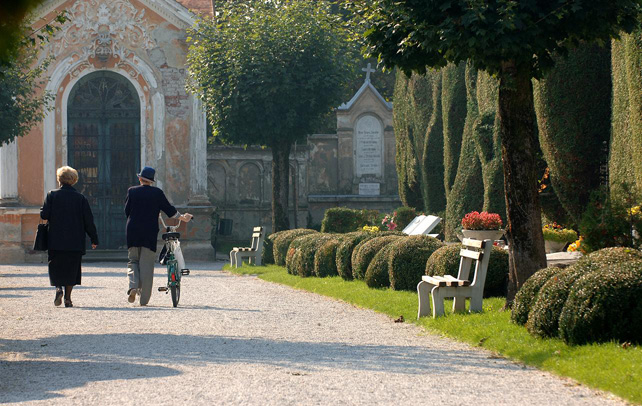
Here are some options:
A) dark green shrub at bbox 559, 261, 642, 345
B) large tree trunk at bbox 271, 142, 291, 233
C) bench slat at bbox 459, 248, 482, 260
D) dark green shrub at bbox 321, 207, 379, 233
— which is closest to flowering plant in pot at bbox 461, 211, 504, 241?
bench slat at bbox 459, 248, 482, 260

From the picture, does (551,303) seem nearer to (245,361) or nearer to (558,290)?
(558,290)

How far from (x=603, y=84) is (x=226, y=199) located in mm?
20865

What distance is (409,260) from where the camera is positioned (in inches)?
538

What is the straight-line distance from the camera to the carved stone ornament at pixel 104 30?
28594mm

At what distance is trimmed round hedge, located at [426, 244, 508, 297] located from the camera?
40.4ft

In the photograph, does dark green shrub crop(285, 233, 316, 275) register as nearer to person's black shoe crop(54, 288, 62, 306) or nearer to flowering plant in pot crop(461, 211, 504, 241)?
flowering plant in pot crop(461, 211, 504, 241)

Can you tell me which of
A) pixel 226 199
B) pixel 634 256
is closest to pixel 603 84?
pixel 634 256

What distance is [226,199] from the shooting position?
112 ft

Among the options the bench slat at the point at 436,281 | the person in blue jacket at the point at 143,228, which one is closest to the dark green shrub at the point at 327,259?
the person in blue jacket at the point at 143,228

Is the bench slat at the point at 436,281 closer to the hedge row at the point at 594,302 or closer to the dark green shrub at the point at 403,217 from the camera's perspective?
the hedge row at the point at 594,302

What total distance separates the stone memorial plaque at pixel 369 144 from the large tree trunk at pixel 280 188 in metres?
8.68

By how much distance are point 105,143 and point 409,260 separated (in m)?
17.1

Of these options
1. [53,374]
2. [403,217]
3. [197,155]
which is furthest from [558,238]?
[197,155]

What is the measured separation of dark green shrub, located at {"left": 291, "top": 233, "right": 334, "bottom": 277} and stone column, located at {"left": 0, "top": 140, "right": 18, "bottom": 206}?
11.9 meters
